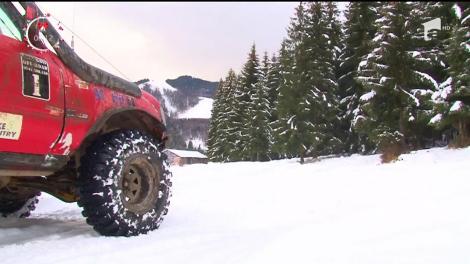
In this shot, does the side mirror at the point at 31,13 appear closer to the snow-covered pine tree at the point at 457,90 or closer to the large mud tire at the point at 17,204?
the large mud tire at the point at 17,204

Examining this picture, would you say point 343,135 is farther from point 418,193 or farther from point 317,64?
point 418,193

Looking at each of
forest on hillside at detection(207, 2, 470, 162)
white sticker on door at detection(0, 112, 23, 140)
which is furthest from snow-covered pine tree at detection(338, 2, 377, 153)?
white sticker on door at detection(0, 112, 23, 140)

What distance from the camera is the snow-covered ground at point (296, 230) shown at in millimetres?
3559

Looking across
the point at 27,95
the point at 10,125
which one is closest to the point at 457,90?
the point at 27,95

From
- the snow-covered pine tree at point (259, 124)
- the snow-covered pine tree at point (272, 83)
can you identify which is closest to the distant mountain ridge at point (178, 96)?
the snow-covered pine tree at point (259, 124)

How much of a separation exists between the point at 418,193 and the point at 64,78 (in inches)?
160

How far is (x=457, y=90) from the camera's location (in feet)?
51.0

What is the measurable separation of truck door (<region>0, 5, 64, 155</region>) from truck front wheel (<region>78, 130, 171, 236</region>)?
0.55 m

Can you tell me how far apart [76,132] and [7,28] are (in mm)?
1043

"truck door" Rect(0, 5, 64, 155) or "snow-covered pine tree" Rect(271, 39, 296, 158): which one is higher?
"snow-covered pine tree" Rect(271, 39, 296, 158)

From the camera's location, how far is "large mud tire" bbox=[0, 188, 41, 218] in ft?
19.1

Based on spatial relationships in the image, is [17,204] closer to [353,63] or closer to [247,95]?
[353,63]

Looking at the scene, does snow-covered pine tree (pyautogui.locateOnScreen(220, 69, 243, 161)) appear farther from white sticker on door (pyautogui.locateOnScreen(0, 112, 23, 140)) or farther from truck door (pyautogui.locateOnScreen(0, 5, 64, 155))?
white sticker on door (pyautogui.locateOnScreen(0, 112, 23, 140))

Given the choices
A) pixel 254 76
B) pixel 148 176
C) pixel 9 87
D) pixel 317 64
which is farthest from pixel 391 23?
pixel 254 76
